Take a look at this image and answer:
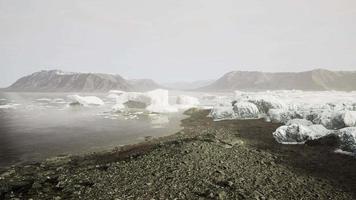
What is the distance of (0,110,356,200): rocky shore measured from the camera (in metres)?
11.4

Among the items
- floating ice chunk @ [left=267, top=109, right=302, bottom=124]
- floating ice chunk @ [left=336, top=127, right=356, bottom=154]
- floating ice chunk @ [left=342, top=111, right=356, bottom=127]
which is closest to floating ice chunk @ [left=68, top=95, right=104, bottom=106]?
floating ice chunk @ [left=267, top=109, right=302, bottom=124]

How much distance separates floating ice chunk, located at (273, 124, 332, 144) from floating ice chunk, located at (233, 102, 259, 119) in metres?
14.6

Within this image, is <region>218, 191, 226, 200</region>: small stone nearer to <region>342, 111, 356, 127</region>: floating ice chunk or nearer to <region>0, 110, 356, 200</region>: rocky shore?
<region>0, 110, 356, 200</region>: rocky shore

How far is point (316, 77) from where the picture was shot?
176 meters

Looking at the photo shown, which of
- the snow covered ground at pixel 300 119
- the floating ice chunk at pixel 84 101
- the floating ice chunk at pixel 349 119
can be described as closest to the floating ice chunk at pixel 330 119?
the snow covered ground at pixel 300 119

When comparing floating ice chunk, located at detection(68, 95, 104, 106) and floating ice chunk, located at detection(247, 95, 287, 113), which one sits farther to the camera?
floating ice chunk, located at detection(68, 95, 104, 106)

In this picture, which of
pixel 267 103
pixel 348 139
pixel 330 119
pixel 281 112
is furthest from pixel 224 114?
pixel 348 139

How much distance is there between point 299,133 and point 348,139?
139 inches

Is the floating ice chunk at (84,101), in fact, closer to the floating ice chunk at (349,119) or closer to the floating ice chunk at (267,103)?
the floating ice chunk at (267,103)

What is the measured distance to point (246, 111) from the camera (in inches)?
1411

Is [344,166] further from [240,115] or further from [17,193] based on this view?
[240,115]

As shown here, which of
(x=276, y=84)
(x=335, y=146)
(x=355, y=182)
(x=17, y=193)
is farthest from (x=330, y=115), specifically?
(x=276, y=84)

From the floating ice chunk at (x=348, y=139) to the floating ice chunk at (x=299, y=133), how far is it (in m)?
2.32

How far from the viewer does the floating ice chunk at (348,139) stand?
1707 cm
